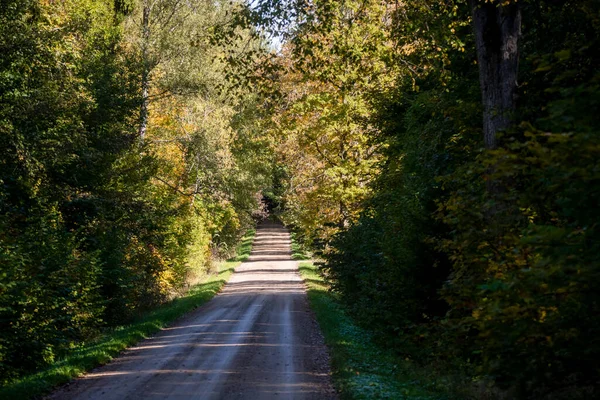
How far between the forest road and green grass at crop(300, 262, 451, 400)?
31cm

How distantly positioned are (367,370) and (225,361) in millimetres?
3037

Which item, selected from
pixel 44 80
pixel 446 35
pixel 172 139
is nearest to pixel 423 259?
pixel 446 35

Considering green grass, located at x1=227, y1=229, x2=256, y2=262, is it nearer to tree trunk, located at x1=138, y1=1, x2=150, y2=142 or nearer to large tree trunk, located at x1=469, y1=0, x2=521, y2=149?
tree trunk, located at x1=138, y1=1, x2=150, y2=142

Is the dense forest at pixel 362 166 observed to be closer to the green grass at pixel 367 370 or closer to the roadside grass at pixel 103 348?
the green grass at pixel 367 370

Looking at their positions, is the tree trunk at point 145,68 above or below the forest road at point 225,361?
above

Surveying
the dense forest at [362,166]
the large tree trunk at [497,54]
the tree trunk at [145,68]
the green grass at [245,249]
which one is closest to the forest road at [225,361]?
the dense forest at [362,166]

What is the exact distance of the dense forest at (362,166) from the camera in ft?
18.7

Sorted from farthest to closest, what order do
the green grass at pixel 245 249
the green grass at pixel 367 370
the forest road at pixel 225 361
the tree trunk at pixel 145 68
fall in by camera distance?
1. the green grass at pixel 245 249
2. the tree trunk at pixel 145 68
3. the forest road at pixel 225 361
4. the green grass at pixel 367 370

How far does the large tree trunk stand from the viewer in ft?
31.1

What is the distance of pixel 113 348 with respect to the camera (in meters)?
14.2

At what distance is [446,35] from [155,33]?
20.7 meters

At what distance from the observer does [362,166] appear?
28188mm

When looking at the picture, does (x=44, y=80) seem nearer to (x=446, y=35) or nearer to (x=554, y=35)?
(x=446, y=35)

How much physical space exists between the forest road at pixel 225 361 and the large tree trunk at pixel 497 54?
522 centimetres
